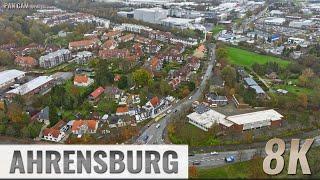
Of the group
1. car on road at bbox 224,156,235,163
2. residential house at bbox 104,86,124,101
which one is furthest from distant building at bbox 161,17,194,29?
car on road at bbox 224,156,235,163

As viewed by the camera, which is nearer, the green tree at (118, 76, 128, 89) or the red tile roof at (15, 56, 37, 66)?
the green tree at (118, 76, 128, 89)

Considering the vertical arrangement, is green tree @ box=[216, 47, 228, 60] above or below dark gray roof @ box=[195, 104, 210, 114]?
above

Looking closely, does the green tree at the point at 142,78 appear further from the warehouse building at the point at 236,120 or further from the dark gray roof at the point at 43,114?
the dark gray roof at the point at 43,114

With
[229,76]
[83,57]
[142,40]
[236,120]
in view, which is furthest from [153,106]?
[142,40]

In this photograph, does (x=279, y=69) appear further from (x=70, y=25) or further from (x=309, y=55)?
(x=70, y=25)

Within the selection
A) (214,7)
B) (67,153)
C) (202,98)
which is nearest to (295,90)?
(202,98)

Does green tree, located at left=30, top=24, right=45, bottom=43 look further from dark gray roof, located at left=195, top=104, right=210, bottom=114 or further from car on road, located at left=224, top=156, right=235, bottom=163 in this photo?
car on road, located at left=224, top=156, right=235, bottom=163
